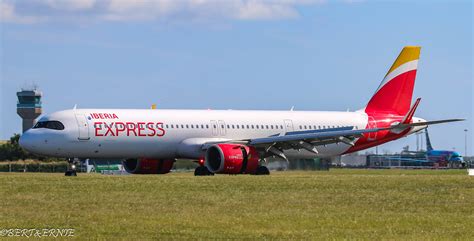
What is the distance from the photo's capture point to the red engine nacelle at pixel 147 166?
190ft

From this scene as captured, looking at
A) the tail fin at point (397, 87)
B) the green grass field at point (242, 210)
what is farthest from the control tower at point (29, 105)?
the green grass field at point (242, 210)

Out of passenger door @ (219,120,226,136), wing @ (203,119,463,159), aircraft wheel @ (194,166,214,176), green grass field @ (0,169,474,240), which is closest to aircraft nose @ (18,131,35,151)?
aircraft wheel @ (194,166,214,176)

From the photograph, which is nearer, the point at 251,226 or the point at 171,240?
the point at 171,240

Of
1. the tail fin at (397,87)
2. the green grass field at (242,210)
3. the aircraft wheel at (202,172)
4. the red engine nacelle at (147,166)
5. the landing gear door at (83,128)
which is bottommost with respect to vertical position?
the green grass field at (242,210)

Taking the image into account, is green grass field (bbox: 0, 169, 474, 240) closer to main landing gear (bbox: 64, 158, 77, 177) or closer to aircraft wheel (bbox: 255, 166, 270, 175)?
main landing gear (bbox: 64, 158, 77, 177)

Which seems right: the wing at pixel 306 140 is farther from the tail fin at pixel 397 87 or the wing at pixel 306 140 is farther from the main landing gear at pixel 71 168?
the main landing gear at pixel 71 168

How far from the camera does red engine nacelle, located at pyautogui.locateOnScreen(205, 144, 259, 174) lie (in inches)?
2055

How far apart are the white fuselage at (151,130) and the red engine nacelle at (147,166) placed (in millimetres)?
2464

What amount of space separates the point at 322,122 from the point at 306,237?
134ft

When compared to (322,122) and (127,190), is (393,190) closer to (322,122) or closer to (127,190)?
(127,190)

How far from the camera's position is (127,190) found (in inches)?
1348

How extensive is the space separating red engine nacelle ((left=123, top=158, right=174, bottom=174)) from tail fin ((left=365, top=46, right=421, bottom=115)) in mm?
13332

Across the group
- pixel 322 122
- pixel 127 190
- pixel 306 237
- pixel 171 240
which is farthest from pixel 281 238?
pixel 322 122

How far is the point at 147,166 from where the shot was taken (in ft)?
190
